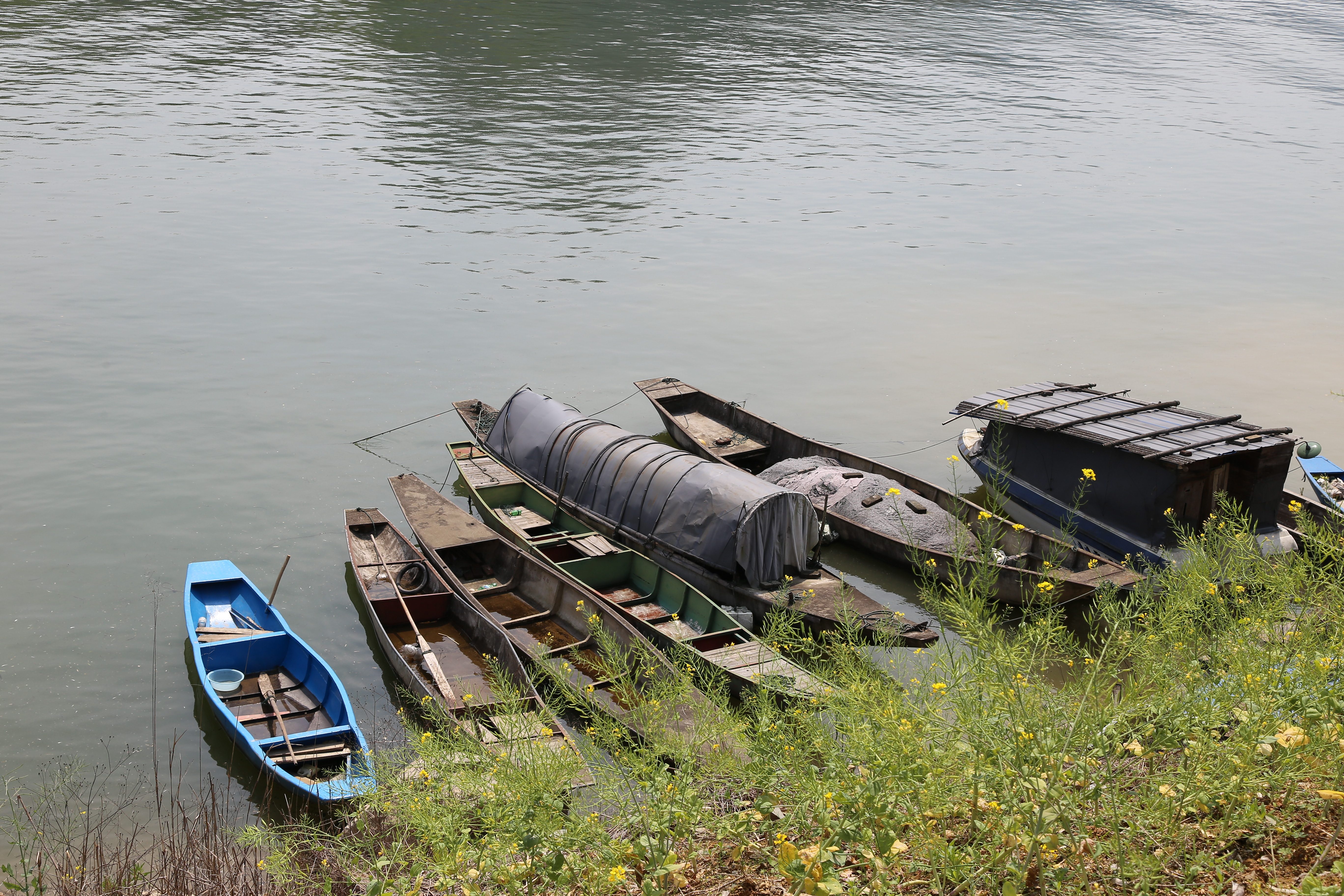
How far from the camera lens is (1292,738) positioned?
5.82 meters

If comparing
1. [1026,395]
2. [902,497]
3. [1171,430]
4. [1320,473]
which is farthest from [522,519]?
[1320,473]

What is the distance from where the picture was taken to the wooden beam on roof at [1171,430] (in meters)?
17.1

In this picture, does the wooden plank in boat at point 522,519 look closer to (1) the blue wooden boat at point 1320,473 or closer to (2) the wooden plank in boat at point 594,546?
(2) the wooden plank in boat at point 594,546

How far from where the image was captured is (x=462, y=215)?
37625 mm

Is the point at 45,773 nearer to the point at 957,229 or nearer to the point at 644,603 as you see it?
the point at 644,603

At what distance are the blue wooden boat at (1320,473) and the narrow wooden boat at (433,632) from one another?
15508 mm

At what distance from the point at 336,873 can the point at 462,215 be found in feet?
104

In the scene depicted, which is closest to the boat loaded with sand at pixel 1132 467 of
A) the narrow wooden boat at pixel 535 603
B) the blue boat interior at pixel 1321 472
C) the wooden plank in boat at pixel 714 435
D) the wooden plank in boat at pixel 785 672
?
the blue boat interior at pixel 1321 472

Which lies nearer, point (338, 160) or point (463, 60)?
point (338, 160)

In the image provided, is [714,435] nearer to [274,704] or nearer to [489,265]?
[274,704]

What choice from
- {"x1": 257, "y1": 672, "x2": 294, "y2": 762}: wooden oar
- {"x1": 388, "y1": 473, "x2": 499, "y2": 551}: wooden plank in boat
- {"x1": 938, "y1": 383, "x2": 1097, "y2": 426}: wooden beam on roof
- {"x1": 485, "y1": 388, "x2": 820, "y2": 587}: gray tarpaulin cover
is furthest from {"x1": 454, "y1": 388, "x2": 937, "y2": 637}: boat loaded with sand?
{"x1": 257, "y1": 672, "x2": 294, "y2": 762}: wooden oar

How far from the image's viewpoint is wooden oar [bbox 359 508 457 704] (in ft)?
45.5

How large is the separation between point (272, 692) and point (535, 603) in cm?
424

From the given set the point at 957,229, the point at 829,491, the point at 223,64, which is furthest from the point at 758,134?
the point at 829,491
